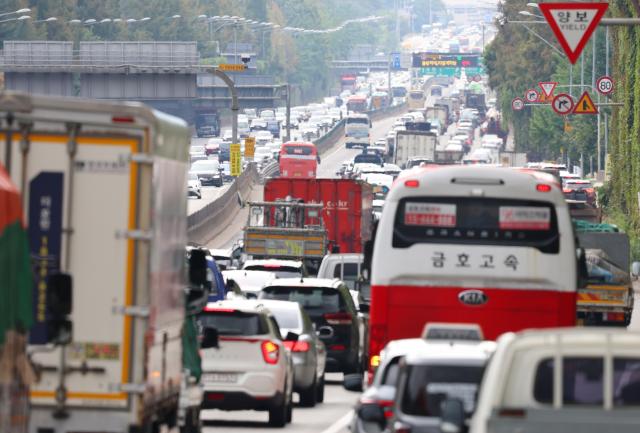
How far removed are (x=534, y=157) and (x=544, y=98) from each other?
172 ft

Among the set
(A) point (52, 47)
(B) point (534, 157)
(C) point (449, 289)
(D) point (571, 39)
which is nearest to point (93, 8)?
(B) point (534, 157)

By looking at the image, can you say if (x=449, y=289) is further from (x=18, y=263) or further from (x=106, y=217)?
(x=18, y=263)

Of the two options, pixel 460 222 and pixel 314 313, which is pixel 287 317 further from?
pixel 460 222

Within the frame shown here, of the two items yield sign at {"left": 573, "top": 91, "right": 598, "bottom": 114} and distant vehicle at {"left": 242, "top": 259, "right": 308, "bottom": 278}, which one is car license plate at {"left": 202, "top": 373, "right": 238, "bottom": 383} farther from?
yield sign at {"left": 573, "top": 91, "right": 598, "bottom": 114}

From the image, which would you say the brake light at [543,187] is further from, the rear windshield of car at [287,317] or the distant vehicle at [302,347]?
the rear windshield of car at [287,317]

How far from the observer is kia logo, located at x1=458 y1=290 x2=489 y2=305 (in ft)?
66.1

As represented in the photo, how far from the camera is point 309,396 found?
1033 inches

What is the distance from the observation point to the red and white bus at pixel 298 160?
111m

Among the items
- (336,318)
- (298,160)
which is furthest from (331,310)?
(298,160)

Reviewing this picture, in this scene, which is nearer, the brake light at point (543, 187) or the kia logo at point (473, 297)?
the brake light at point (543, 187)

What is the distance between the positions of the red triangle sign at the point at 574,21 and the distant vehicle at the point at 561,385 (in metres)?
20.2

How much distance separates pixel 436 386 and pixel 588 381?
7.59ft

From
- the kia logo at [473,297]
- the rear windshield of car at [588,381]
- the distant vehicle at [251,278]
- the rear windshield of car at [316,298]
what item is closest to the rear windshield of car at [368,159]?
the distant vehicle at [251,278]

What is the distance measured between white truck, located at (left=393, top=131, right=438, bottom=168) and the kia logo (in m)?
97.5
